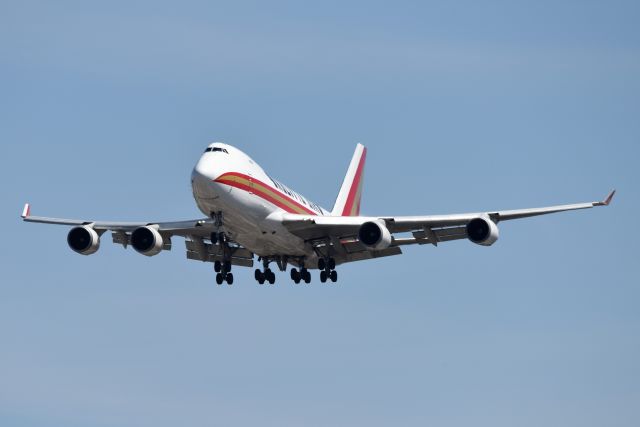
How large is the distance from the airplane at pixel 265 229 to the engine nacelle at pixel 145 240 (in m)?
0.05

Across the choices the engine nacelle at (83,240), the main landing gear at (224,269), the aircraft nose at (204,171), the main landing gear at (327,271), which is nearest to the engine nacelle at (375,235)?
the main landing gear at (327,271)

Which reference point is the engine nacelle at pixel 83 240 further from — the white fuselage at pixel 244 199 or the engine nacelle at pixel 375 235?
the engine nacelle at pixel 375 235

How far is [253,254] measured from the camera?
236ft

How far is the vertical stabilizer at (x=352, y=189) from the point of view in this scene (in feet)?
260

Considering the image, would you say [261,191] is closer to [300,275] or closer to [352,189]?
[300,275]

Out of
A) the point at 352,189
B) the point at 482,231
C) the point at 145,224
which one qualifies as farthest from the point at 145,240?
the point at 482,231

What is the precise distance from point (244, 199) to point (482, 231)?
445 inches

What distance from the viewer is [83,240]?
70062 millimetres

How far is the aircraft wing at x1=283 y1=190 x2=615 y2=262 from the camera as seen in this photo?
6469 cm

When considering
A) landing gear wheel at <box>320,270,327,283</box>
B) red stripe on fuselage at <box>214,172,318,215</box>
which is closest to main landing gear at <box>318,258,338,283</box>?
landing gear wheel at <box>320,270,327,283</box>

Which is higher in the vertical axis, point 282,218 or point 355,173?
point 355,173

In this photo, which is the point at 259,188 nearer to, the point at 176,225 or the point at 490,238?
the point at 176,225

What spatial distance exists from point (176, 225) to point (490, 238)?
16.5 m

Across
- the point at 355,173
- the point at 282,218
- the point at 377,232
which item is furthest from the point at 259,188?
the point at 355,173
